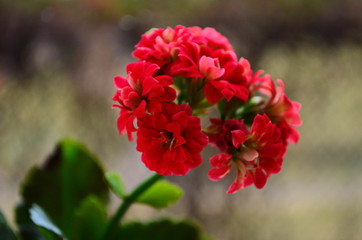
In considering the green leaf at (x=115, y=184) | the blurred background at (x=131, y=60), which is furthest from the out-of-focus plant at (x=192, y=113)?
the blurred background at (x=131, y=60)

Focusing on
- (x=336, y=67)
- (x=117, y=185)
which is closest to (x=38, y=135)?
(x=117, y=185)

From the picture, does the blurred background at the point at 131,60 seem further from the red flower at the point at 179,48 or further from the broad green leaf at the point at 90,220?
the red flower at the point at 179,48

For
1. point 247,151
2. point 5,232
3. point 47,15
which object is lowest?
point 5,232

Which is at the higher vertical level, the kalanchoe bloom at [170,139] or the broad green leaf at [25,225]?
the kalanchoe bloom at [170,139]

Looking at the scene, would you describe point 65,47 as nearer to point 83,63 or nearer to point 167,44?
point 83,63

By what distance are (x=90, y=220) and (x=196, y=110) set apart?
15cm

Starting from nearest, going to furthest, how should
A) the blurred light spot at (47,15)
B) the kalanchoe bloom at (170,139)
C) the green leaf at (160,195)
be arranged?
the kalanchoe bloom at (170,139) → the green leaf at (160,195) → the blurred light spot at (47,15)

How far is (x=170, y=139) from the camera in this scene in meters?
0.25

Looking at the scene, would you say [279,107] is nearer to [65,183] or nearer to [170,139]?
[170,139]

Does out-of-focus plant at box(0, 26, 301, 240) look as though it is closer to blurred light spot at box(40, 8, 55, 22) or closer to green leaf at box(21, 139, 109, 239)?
green leaf at box(21, 139, 109, 239)

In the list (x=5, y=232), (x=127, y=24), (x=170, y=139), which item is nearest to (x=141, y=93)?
(x=170, y=139)

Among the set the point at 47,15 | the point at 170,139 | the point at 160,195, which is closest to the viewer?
the point at 170,139

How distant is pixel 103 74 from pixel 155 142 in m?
0.49

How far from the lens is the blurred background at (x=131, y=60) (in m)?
0.69
